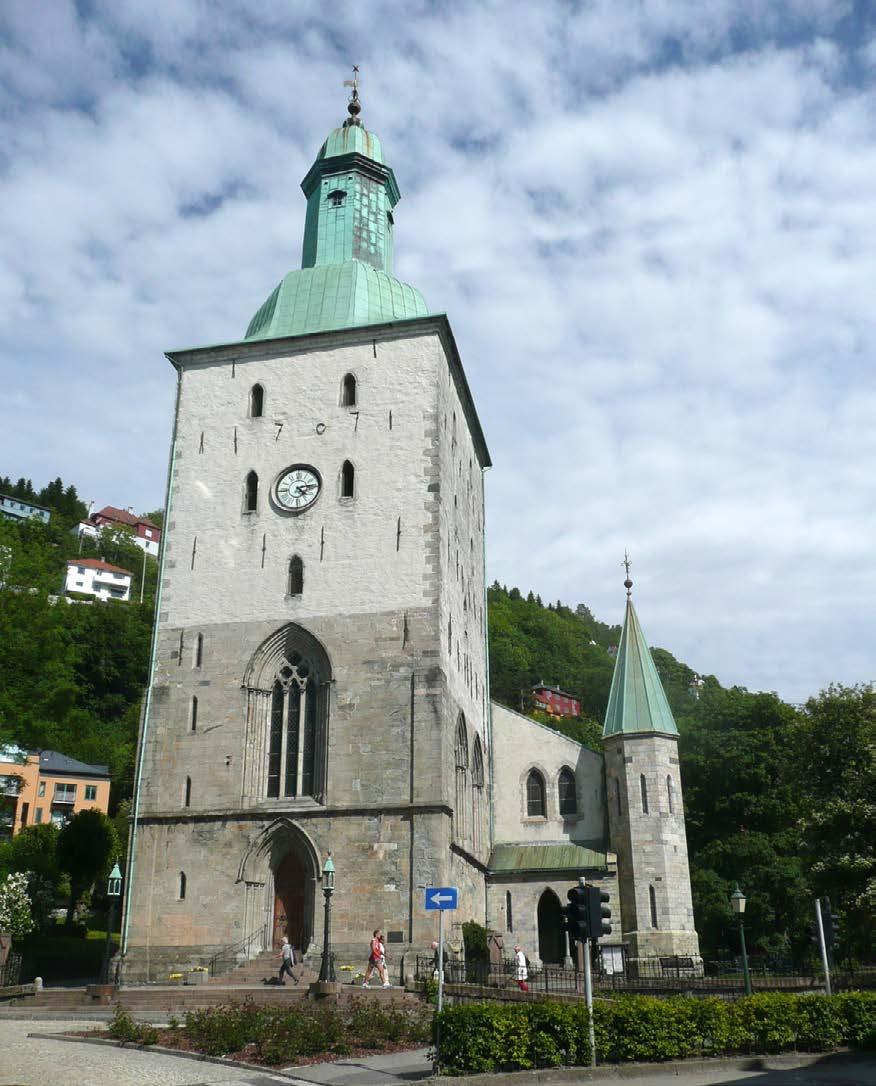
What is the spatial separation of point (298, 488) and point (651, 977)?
59.3 feet

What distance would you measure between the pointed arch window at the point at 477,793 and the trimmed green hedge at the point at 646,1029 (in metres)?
16.5

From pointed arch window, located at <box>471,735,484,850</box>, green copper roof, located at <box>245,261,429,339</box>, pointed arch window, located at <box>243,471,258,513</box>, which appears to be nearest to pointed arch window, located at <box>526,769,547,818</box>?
pointed arch window, located at <box>471,735,484,850</box>

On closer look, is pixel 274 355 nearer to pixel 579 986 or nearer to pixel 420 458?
pixel 420 458

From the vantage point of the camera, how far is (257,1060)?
55.2ft

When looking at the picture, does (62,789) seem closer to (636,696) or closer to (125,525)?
(636,696)

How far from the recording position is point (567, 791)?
3781 cm

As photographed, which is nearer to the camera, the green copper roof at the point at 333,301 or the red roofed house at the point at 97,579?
the green copper roof at the point at 333,301

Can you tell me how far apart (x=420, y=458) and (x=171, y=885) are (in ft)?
48.2

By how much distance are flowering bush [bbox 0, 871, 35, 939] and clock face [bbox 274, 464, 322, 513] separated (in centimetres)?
1817

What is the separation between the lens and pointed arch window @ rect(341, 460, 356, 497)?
3409 centimetres

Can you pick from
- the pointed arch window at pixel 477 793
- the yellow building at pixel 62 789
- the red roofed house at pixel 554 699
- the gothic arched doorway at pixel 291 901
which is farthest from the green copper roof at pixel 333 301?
the red roofed house at pixel 554 699

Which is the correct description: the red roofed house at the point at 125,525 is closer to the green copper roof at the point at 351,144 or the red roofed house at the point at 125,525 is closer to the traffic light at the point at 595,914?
the green copper roof at the point at 351,144

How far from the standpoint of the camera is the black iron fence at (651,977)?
27250mm

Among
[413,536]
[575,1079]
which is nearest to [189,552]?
[413,536]
